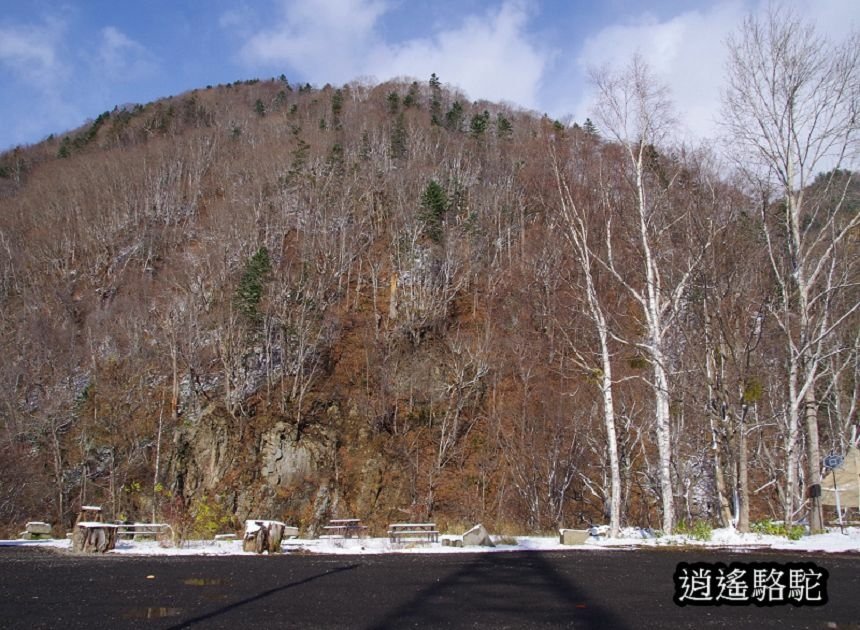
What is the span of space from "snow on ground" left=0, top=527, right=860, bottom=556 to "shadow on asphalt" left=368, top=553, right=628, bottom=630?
3.83 meters

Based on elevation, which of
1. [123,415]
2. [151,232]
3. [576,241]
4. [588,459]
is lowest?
[588,459]

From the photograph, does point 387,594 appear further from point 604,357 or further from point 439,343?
point 439,343

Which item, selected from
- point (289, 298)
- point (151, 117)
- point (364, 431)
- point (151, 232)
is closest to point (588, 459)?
point (364, 431)

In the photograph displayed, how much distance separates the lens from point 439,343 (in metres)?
36.7

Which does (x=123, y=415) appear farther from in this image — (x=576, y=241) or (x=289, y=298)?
(x=576, y=241)

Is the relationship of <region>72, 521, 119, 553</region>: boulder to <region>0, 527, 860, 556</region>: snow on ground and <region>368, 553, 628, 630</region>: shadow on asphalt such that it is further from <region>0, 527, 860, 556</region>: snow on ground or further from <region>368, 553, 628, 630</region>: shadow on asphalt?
<region>368, 553, 628, 630</region>: shadow on asphalt

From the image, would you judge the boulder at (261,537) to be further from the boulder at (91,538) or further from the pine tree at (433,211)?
the pine tree at (433,211)

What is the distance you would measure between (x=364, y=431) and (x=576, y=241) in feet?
61.5

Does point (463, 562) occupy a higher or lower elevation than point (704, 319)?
lower

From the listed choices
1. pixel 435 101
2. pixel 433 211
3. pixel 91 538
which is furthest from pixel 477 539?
pixel 435 101

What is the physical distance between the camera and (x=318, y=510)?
28312 mm

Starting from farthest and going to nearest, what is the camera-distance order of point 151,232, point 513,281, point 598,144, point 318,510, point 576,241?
point 151,232
point 513,281
point 318,510
point 598,144
point 576,241

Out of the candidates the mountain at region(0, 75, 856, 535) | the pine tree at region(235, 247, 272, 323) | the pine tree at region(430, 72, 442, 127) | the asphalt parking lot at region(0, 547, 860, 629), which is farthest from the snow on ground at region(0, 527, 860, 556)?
the pine tree at region(430, 72, 442, 127)

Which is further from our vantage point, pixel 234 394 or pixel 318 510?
pixel 234 394
